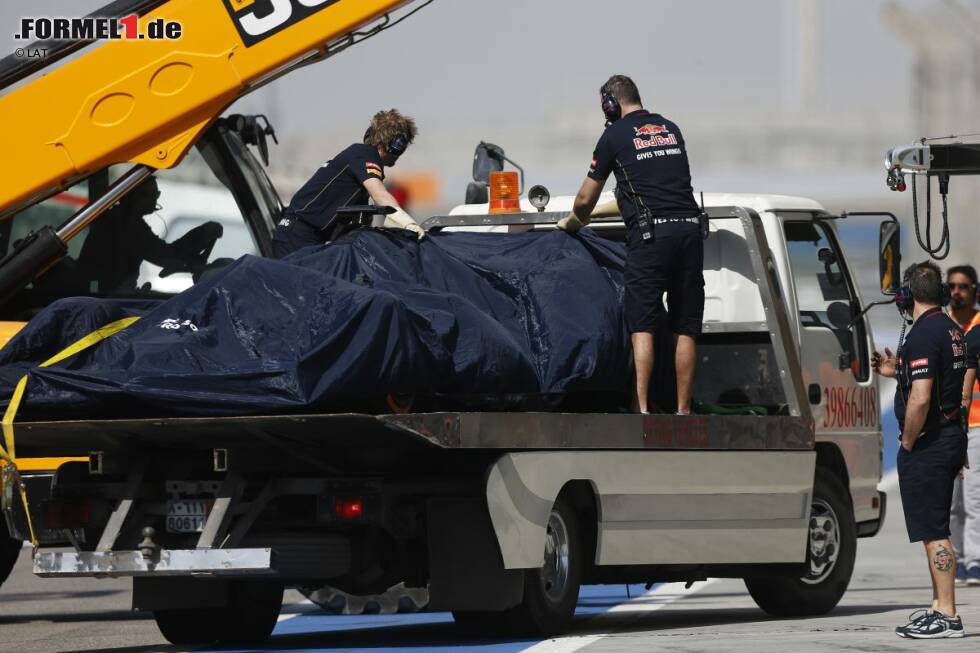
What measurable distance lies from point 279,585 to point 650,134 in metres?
2.97

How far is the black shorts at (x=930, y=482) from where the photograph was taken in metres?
9.63

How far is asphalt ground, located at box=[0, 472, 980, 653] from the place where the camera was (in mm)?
9422

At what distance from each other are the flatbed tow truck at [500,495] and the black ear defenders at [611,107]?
88 cm

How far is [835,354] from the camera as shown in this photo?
1207 cm

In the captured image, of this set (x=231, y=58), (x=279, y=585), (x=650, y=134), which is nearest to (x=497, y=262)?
(x=650, y=134)

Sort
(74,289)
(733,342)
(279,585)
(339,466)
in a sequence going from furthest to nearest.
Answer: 1. (74,289)
2. (733,342)
3. (279,585)
4. (339,466)

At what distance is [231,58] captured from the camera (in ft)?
41.0

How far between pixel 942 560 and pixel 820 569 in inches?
80.4

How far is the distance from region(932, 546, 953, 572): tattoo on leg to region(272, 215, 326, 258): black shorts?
347 centimetres

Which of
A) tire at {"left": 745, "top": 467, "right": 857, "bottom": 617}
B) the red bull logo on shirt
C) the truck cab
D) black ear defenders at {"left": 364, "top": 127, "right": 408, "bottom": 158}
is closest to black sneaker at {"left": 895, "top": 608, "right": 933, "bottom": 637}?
tire at {"left": 745, "top": 467, "right": 857, "bottom": 617}

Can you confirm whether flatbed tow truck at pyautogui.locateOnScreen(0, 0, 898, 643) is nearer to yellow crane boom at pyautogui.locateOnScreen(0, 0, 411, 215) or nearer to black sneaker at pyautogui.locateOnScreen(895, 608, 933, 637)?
yellow crane boom at pyautogui.locateOnScreen(0, 0, 411, 215)

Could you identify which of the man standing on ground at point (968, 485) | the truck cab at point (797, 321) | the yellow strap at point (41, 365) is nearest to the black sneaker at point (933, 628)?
the truck cab at point (797, 321)

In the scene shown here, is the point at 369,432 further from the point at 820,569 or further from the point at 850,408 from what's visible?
the point at 850,408

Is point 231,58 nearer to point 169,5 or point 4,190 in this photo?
point 169,5
